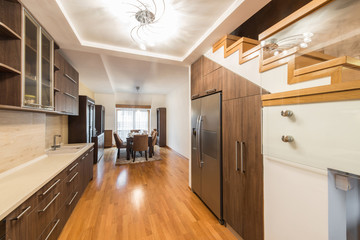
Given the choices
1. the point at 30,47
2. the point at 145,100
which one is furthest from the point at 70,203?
the point at 145,100

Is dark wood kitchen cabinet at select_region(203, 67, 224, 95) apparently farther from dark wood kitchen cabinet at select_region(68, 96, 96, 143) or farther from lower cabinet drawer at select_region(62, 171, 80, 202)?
dark wood kitchen cabinet at select_region(68, 96, 96, 143)

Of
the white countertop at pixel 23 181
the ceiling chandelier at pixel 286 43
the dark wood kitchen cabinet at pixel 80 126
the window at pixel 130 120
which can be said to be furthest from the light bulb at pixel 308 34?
the window at pixel 130 120

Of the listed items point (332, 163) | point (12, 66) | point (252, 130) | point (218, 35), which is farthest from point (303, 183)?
point (12, 66)

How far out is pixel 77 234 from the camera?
1.73 metres

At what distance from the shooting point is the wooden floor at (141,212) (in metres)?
1.76

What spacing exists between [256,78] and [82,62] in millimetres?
3480

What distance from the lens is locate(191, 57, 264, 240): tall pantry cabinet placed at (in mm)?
1398

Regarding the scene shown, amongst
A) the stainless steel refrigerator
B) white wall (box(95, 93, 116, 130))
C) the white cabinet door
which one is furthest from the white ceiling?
white wall (box(95, 93, 116, 130))

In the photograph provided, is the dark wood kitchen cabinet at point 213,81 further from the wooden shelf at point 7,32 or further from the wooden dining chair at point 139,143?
the wooden dining chair at point 139,143

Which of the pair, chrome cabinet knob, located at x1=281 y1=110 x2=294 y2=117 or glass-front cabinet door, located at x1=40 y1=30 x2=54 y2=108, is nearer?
chrome cabinet knob, located at x1=281 y1=110 x2=294 y2=117

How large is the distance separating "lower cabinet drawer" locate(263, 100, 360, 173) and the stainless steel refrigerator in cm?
89

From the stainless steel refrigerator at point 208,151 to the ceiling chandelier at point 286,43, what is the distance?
Result: 0.80 metres

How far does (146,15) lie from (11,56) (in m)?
1.40

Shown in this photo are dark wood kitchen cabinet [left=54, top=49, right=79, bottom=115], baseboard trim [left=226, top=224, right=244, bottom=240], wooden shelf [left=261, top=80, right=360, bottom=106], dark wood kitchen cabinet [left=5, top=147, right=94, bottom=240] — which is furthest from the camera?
dark wood kitchen cabinet [left=54, top=49, right=79, bottom=115]
